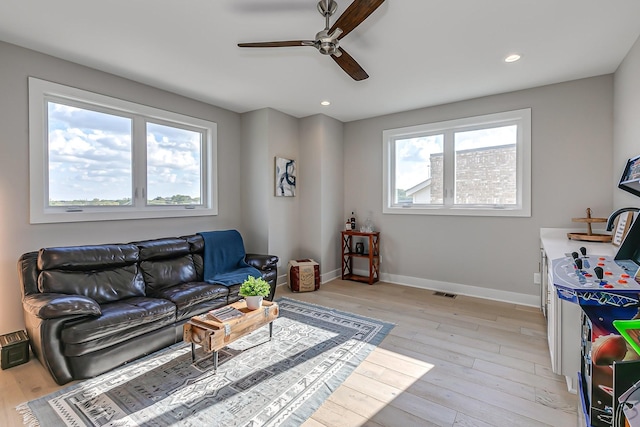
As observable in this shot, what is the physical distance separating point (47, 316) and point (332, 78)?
3.25 meters

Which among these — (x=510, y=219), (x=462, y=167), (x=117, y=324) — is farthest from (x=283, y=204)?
(x=510, y=219)

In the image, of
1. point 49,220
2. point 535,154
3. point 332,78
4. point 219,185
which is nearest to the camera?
point 49,220

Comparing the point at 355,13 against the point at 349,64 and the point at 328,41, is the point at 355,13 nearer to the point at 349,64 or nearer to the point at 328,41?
the point at 328,41

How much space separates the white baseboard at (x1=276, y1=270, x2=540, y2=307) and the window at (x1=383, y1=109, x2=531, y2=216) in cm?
102

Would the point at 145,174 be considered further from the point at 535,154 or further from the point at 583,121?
the point at 583,121

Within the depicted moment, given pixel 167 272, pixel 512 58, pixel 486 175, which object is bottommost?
pixel 167 272

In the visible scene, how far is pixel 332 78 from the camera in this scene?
10.9 feet

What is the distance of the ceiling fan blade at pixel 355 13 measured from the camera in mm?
1683

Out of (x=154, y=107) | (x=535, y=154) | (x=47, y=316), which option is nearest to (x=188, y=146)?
(x=154, y=107)

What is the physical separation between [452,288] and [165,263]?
12.3 feet

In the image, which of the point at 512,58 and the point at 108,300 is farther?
the point at 512,58

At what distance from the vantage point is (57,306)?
6.82ft

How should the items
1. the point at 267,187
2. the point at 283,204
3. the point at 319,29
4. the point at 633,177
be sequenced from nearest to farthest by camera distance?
the point at 633,177
the point at 319,29
the point at 267,187
the point at 283,204

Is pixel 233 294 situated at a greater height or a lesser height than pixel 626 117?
lesser
